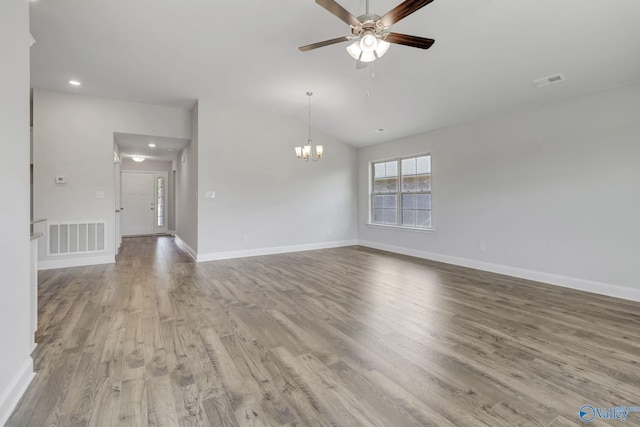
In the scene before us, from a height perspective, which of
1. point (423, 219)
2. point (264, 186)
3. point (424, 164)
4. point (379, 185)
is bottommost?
point (423, 219)

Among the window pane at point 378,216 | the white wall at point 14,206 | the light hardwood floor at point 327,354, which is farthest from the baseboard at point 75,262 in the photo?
the window pane at point 378,216

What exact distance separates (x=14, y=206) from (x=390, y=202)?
6128 mm

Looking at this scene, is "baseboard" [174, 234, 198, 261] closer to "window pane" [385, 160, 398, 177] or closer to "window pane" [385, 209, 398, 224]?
"window pane" [385, 209, 398, 224]

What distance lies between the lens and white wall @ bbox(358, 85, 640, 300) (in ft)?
11.7

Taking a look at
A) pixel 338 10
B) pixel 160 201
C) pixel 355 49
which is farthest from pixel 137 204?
A: pixel 338 10

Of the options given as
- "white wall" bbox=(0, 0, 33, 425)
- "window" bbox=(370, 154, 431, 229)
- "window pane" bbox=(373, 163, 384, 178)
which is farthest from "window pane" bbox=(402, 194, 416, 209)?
"white wall" bbox=(0, 0, 33, 425)

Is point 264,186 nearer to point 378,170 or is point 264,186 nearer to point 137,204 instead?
point 378,170

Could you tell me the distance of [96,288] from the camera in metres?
3.89

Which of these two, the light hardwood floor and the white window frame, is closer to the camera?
the light hardwood floor

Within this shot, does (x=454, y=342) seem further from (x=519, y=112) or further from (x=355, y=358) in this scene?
(x=519, y=112)

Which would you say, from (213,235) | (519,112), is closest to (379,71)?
(519,112)

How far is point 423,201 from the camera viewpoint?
237 inches

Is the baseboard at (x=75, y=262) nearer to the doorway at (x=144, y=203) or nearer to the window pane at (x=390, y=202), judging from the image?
the doorway at (x=144, y=203)

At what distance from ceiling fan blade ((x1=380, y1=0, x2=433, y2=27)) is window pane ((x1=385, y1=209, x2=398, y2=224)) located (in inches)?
187
